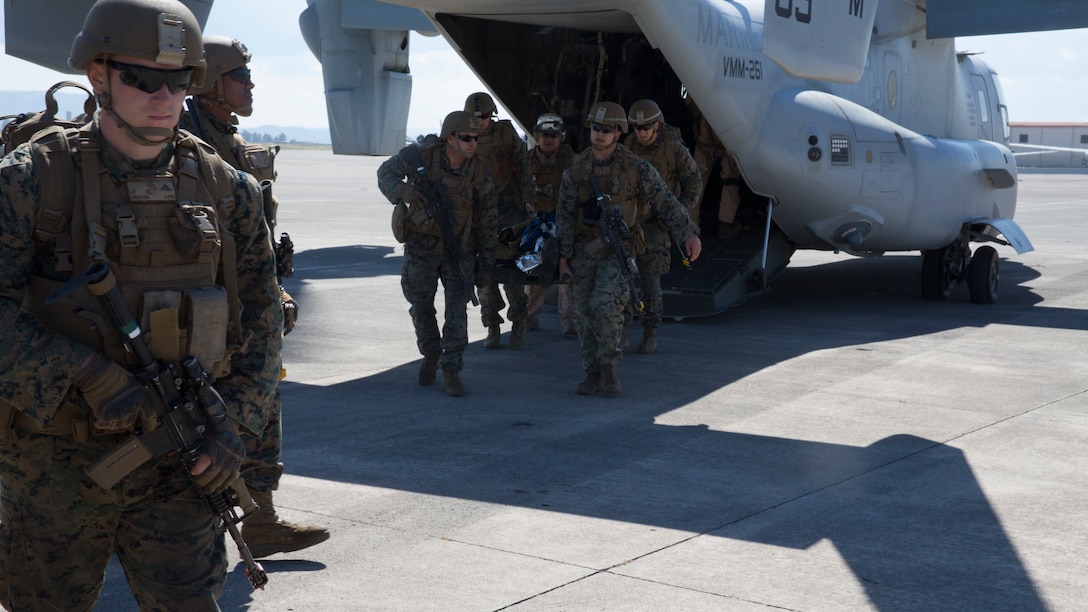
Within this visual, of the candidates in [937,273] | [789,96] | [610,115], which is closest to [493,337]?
[610,115]

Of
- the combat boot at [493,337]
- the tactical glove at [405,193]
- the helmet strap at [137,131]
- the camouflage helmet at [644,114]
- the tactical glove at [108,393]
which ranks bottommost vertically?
the combat boot at [493,337]

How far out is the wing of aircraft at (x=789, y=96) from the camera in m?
9.53

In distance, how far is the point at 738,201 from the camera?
11609 mm

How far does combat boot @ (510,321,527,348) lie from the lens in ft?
31.6

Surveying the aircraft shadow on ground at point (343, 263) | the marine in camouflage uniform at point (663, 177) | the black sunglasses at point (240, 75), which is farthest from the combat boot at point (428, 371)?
the aircraft shadow on ground at point (343, 263)

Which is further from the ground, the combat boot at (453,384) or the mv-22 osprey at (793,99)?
the mv-22 osprey at (793,99)

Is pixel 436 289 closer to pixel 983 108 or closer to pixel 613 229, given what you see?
pixel 613 229

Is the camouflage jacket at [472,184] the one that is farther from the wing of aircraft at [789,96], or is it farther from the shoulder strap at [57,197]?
the shoulder strap at [57,197]

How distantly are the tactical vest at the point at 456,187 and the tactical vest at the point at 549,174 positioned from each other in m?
2.12

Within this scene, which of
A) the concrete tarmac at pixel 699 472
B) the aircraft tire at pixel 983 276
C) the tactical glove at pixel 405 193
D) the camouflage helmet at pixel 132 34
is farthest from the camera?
the aircraft tire at pixel 983 276

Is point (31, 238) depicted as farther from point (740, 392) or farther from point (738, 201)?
point (738, 201)

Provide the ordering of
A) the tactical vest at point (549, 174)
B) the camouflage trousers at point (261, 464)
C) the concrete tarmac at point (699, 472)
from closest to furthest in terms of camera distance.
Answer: the concrete tarmac at point (699, 472)
the camouflage trousers at point (261, 464)
the tactical vest at point (549, 174)

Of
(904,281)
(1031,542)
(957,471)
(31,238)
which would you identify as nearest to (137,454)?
(31,238)

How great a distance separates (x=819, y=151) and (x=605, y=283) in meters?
3.91
